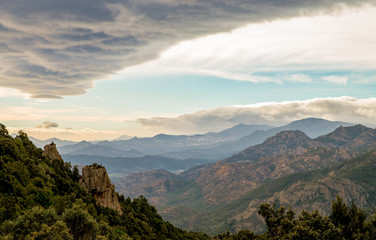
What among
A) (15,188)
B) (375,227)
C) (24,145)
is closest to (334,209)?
(375,227)

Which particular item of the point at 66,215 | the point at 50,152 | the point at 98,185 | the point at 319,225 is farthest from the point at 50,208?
the point at 50,152

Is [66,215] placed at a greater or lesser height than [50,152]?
lesser

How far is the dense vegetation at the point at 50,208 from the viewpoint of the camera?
4912 cm

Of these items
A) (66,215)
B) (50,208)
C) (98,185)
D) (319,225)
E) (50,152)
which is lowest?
(319,225)

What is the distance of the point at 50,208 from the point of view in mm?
57344

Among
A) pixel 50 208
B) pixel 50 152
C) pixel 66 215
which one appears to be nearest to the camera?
pixel 66 215

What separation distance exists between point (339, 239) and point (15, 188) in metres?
77.9

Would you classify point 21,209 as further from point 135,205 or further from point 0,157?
point 135,205

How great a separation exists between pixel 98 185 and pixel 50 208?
54.6 metres

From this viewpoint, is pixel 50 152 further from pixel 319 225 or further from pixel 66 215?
pixel 319 225

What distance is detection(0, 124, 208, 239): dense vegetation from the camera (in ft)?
161

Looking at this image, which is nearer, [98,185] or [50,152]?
[98,185]

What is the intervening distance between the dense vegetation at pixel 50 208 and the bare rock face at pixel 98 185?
467 centimetres

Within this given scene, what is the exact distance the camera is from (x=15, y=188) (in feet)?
234
